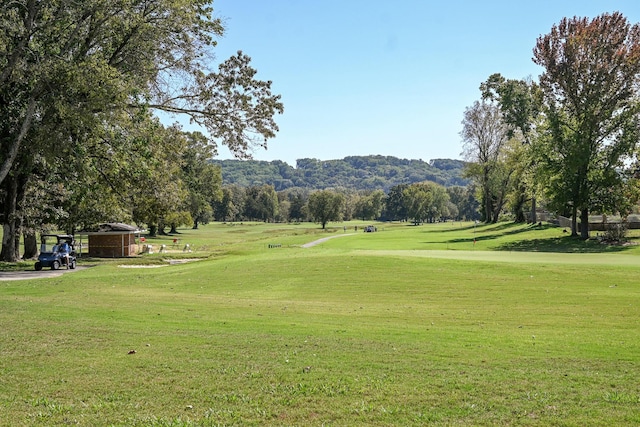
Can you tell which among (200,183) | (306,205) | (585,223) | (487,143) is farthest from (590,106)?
(306,205)

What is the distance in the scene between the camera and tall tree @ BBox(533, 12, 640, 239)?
43219mm

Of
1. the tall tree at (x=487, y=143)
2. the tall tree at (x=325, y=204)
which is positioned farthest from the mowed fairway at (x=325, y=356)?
the tall tree at (x=325, y=204)

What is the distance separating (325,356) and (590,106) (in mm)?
43853

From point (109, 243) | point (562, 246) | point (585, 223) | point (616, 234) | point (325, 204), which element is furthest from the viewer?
point (325, 204)

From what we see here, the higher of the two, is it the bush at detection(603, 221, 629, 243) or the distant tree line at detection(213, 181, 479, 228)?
the distant tree line at detection(213, 181, 479, 228)

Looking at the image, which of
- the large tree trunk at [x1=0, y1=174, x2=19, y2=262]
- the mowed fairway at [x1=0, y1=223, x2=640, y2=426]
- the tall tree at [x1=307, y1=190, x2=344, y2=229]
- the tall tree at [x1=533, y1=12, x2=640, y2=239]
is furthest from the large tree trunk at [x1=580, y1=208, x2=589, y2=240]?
the tall tree at [x1=307, y1=190, x2=344, y2=229]

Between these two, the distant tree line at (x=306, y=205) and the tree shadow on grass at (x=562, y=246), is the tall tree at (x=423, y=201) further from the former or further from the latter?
the tree shadow on grass at (x=562, y=246)

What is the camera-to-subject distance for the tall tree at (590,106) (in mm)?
43219

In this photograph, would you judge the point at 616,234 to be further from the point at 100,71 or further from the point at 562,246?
the point at 100,71

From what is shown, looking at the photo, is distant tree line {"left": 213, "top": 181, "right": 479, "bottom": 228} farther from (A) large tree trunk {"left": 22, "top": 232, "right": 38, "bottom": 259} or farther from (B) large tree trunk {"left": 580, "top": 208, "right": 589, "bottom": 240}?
(A) large tree trunk {"left": 22, "top": 232, "right": 38, "bottom": 259}

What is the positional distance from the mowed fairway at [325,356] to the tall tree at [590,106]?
28069 millimetres

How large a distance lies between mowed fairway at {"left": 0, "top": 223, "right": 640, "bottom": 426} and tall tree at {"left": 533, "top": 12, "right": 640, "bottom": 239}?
28.1m

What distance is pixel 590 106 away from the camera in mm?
44906

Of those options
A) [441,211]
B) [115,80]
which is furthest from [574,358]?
[441,211]
